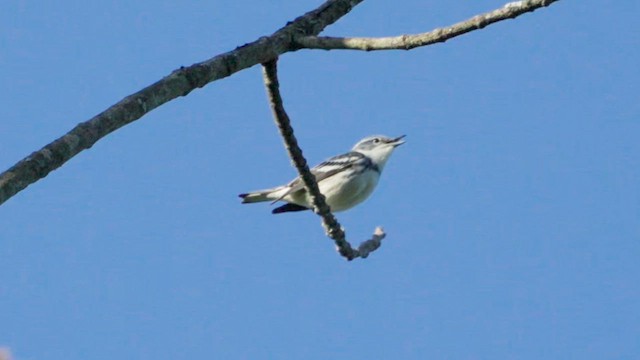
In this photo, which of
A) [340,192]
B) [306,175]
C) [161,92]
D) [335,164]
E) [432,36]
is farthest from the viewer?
[335,164]

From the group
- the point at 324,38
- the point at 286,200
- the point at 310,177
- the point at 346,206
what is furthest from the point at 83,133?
the point at 346,206

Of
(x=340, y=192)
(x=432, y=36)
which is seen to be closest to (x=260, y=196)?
(x=340, y=192)

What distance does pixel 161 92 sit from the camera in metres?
5.06

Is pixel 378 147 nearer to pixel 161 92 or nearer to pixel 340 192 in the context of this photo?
pixel 340 192

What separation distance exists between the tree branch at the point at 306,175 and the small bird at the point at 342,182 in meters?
3.51

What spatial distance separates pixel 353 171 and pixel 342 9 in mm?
5885

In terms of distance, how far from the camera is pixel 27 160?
4.11 meters

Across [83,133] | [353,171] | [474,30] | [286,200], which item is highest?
[353,171]

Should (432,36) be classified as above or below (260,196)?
below

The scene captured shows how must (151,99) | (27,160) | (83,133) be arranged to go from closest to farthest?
(27,160) → (83,133) → (151,99)

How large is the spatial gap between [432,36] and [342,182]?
723 cm

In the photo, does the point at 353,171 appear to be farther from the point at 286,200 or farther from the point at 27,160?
the point at 27,160

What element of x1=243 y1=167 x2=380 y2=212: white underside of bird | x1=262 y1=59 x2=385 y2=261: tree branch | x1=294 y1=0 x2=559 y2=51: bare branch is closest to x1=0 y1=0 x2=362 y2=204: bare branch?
x1=262 y1=59 x2=385 y2=261: tree branch

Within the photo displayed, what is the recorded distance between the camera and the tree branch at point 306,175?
20.9 ft
